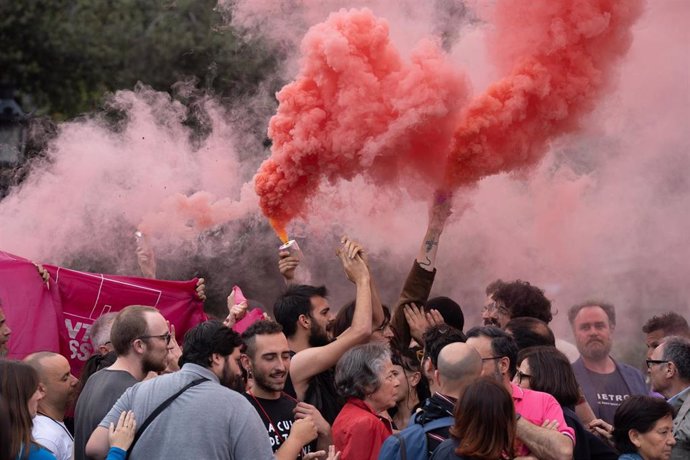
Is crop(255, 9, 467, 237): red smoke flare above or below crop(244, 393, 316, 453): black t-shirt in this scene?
above

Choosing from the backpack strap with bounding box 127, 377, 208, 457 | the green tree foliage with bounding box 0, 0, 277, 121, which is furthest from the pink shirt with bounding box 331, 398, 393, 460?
the green tree foliage with bounding box 0, 0, 277, 121

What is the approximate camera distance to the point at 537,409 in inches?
266

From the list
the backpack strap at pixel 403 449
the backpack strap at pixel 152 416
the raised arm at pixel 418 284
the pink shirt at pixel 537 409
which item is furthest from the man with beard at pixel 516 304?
the backpack strap at pixel 152 416

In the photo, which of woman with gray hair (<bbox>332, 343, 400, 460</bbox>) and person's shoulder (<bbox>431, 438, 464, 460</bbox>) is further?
woman with gray hair (<bbox>332, 343, 400, 460</bbox>)

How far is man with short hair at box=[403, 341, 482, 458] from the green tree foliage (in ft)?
45.6

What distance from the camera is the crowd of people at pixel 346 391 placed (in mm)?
6031

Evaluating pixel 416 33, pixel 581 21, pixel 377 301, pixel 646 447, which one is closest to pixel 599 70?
pixel 581 21

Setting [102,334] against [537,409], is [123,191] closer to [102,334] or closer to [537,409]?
A: [102,334]

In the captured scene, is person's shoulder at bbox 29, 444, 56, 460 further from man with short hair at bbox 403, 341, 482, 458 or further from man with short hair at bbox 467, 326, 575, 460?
man with short hair at bbox 467, 326, 575, 460

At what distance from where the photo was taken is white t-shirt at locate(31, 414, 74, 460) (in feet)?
22.5

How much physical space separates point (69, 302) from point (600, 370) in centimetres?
408

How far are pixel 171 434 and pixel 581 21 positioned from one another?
4782mm

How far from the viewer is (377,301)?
8.62m

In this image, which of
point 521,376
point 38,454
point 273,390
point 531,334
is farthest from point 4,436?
point 531,334
